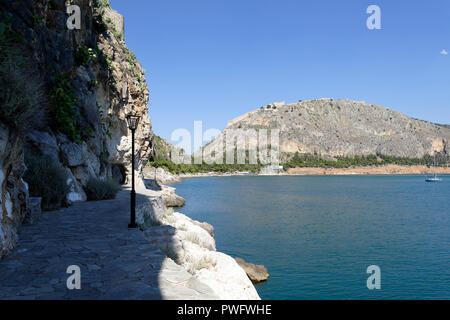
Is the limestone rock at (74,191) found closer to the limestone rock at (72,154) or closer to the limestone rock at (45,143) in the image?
the limestone rock at (72,154)

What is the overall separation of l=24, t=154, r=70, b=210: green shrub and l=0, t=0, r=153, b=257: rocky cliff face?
1037mm

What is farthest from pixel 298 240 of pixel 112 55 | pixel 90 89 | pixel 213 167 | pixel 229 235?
pixel 213 167

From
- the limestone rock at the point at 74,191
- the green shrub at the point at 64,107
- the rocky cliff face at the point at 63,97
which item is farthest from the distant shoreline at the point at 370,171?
the limestone rock at the point at 74,191

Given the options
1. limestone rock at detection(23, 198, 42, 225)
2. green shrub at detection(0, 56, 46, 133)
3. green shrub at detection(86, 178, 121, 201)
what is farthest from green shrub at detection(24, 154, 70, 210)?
green shrub at detection(0, 56, 46, 133)

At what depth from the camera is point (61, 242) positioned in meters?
6.88

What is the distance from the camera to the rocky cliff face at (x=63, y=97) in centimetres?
711

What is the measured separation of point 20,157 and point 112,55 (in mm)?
18918

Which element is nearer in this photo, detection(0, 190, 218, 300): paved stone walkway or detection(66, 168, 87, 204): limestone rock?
detection(0, 190, 218, 300): paved stone walkway

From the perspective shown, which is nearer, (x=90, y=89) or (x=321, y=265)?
(x=321, y=265)

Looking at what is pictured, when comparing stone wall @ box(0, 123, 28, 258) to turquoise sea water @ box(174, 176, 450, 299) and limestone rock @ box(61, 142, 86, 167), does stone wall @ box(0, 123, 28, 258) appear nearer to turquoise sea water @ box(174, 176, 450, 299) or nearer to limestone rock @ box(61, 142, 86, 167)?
limestone rock @ box(61, 142, 86, 167)

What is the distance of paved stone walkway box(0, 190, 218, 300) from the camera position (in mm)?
4367

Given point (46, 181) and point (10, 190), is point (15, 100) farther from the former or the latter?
point (46, 181)

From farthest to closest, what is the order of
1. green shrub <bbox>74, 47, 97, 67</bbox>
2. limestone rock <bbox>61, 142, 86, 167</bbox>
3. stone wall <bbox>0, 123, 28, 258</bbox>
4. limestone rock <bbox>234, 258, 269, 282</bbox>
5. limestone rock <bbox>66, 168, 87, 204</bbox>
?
1. green shrub <bbox>74, 47, 97, 67</bbox>
2. limestone rock <bbox>61, 142, 86, 167</bbox>
3. limestone rock <bbox>66, 168, 87, 204</bbox>
4. limestone rock <bbox>234, 258, 269, 282</bbox>
5. stone wall <bbox>0, 123, 28, 258</bbox>
